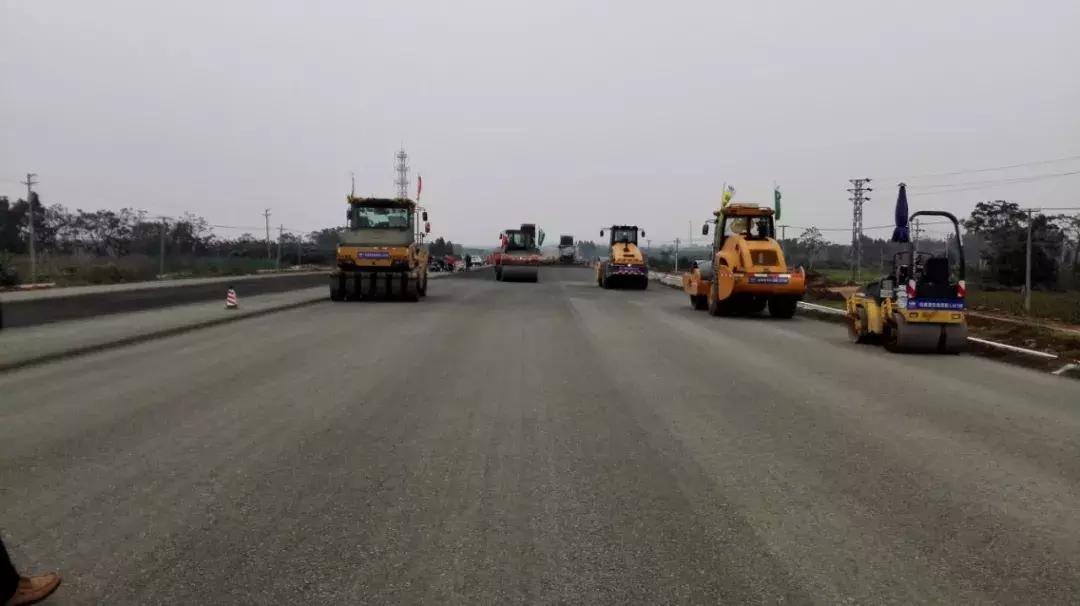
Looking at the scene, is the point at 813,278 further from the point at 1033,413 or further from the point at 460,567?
the point at 460,567

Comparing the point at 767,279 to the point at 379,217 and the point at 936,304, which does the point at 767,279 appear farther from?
the point at 379,217

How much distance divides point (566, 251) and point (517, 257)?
5426 cm

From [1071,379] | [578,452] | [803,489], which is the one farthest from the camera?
[1071,379]

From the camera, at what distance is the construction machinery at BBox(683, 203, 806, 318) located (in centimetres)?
2064

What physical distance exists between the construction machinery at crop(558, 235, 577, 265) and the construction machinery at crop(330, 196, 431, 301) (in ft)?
221

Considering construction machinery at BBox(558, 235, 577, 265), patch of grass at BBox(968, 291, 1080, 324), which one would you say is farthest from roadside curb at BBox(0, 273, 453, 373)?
construction machinery at BBox(558, 235, 577, 265)

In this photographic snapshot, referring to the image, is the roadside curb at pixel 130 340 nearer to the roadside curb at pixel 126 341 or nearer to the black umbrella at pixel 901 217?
the roadside curb at pixel 126 341

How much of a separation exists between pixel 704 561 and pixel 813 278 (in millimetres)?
40920

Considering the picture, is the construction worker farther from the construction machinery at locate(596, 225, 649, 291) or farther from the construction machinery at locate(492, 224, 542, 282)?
the construction machinery at locate(492, 224, 542, 282)

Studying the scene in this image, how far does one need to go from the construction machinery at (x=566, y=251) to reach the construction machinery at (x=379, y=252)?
67.5 metres

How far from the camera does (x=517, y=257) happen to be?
139 ft

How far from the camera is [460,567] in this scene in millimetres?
4289

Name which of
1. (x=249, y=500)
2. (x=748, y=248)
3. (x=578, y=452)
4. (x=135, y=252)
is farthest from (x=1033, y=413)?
(x=135, y=252)

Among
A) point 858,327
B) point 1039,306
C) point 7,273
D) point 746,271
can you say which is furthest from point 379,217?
point 1039,306
